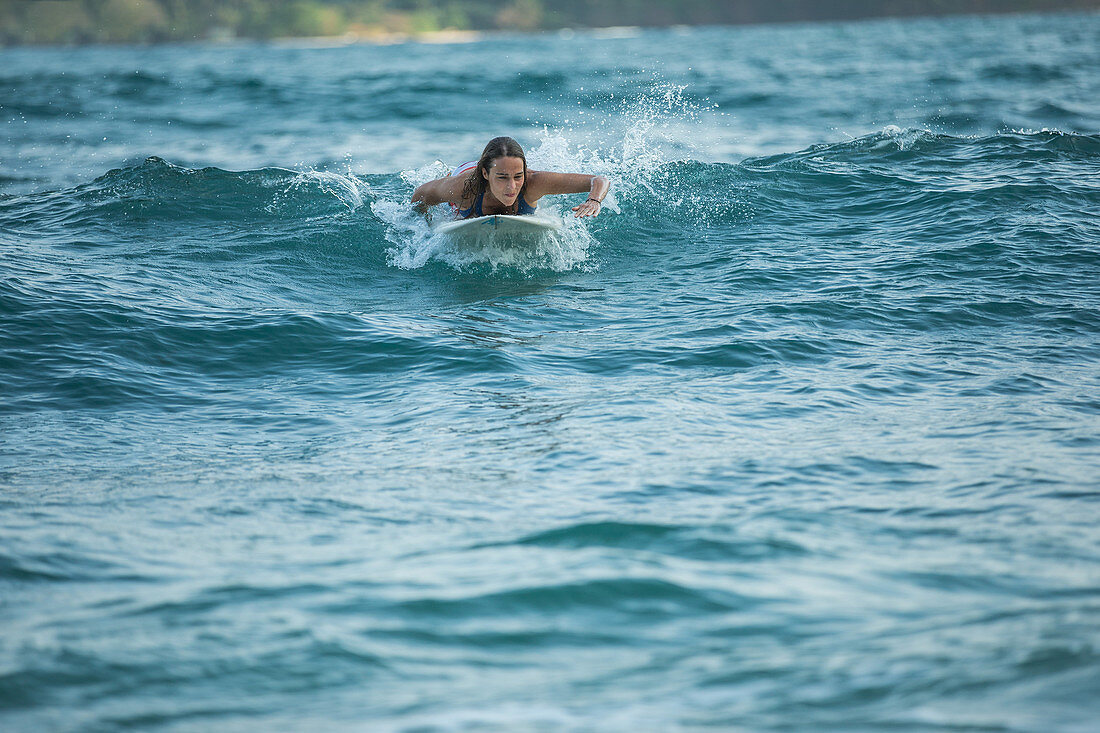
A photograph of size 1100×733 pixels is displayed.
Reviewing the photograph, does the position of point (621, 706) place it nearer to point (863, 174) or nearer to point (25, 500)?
point (25, 500)

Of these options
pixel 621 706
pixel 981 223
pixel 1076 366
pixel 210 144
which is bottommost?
pixel 621 706

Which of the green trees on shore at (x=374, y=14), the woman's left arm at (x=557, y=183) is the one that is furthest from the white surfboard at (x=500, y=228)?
the green trees on shore at (x=374, y=14)

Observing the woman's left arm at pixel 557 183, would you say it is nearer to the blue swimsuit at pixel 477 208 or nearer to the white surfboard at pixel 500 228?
the blue swimsuit at pixel 477 208

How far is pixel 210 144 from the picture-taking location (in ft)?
65.0

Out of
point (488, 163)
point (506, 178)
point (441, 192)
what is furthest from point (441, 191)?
point (506, 178)

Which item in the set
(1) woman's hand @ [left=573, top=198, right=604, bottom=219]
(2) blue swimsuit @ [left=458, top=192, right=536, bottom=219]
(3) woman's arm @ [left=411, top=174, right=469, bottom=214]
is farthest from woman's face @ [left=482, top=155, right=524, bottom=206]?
(1) woman's hand @ [left=573, top=198, right=604, bottom=219]

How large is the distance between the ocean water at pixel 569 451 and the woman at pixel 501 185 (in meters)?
0.43

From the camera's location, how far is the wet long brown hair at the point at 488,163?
28.8 ft

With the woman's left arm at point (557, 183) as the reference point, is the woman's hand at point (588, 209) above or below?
below

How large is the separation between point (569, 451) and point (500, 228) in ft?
13.8

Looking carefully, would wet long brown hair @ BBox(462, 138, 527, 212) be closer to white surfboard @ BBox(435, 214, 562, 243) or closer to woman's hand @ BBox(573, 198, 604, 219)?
white surfboard @ BBox(435, 214, 562, 243)

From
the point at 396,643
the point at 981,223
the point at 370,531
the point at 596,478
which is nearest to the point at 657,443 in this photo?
the point at 596,478

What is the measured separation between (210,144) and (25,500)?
16.4m

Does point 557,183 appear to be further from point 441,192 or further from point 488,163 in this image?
point 441,192
